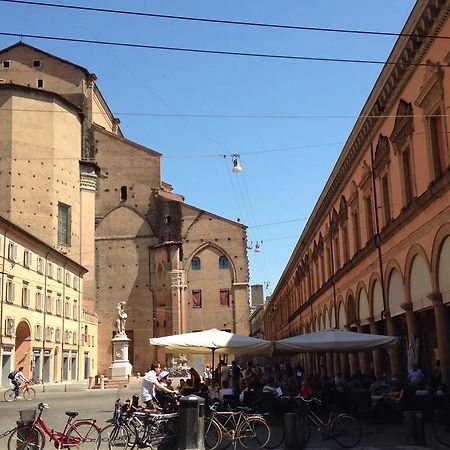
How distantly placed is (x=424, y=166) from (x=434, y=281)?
2874 mm

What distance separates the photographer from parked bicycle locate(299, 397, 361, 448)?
11227 mm

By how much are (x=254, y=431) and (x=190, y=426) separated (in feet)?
5.79

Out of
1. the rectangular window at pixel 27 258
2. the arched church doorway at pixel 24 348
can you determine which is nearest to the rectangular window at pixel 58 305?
the arched church doorway at pixel 24 348

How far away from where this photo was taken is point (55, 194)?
55.8 meters

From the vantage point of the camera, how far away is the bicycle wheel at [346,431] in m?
11.2

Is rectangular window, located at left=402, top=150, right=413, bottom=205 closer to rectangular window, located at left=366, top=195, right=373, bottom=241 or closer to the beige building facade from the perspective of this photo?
rectangular window, located at left=366, top=195, right=373, bottom=241

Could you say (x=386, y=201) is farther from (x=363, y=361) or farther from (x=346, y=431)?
(x=346, y=431)

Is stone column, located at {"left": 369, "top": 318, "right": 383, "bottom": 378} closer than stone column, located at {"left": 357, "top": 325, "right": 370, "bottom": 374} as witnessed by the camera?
Yes

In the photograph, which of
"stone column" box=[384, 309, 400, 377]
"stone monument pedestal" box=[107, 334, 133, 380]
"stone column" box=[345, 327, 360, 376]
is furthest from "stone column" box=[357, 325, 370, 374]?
"stone monument pedestal" box=[107, 334, 133, 380]

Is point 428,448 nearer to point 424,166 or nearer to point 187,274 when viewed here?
point 424,166

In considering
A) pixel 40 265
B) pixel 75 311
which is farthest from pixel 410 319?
pixel 75 311

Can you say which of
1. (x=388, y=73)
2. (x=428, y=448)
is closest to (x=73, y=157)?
(x=388, y=73)

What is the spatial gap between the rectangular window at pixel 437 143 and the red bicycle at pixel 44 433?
9.65m

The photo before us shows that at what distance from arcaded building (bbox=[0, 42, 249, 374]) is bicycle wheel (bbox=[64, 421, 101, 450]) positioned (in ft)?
157
